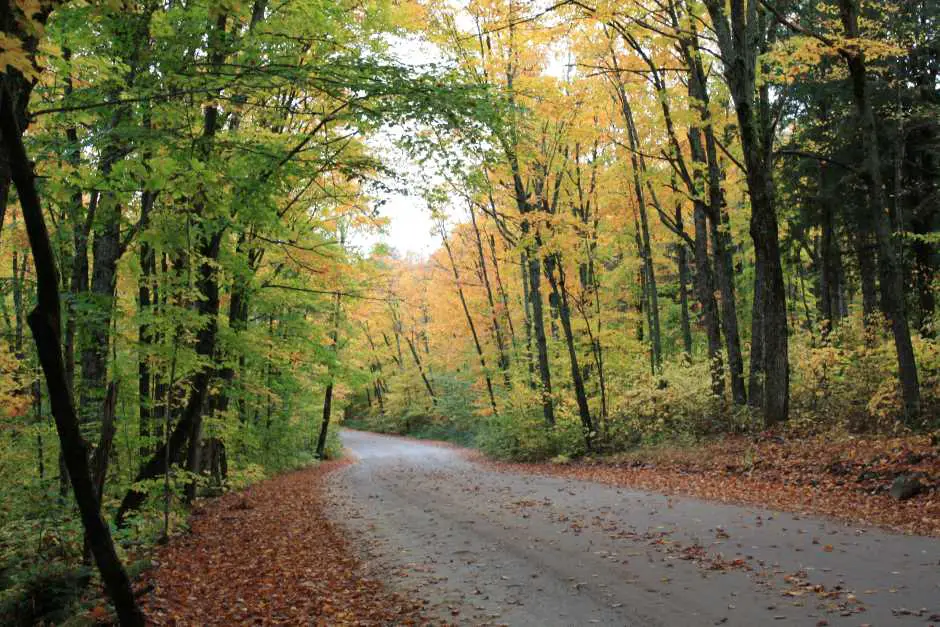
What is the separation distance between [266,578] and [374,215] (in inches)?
255

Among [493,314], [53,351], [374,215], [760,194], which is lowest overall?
[53,351]

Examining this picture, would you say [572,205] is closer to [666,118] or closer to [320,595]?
[666,118]

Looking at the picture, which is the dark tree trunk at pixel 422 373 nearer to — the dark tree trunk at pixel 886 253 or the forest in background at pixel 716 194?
the forest in background at pixel 716 194

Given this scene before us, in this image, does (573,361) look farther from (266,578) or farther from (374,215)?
(266,578)

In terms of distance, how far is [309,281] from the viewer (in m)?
16.8

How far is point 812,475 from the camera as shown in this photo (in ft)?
32.8

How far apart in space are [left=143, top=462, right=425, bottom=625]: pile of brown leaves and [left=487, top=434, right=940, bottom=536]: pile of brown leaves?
5734 mm

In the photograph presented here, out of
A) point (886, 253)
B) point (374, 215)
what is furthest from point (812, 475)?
point (374, 215)

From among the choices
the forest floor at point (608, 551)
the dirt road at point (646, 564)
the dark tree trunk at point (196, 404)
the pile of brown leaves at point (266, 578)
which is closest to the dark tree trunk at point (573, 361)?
the forest floor at point (608, 551)

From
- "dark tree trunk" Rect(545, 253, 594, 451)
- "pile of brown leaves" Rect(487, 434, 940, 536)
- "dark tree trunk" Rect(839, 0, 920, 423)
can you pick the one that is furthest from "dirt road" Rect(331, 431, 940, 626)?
"dark tree trunk" Rect(545, 253, 594, 451)

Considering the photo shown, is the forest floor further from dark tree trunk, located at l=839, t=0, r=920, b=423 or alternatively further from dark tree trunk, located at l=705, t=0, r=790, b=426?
dark tree trunk, located at l=839, t=0, r=920, b=423

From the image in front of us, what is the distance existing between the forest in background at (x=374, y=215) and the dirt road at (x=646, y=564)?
133 inches

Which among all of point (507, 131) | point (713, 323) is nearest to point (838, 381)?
point (713, 323)

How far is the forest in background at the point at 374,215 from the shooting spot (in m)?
6.87
